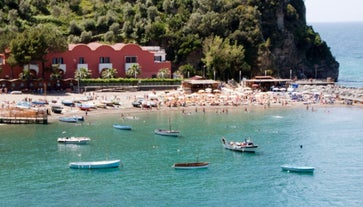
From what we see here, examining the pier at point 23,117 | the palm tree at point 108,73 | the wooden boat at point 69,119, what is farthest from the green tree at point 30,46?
the wooden boat at point 69,119

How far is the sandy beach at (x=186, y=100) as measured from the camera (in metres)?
98.9

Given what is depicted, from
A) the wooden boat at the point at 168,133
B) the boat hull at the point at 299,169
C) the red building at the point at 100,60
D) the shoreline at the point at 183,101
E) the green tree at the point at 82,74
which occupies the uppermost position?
the red building at the point at 100,60

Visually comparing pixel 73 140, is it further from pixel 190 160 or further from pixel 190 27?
pixel 190 27

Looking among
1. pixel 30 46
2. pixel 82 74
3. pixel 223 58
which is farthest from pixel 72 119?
pixel 223 58

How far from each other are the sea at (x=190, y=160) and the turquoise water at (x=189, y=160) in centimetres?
9

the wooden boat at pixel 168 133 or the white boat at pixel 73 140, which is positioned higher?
the wooden boat at pixel 168 133

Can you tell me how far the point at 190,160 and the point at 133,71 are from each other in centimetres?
4450

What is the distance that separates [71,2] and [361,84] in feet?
199

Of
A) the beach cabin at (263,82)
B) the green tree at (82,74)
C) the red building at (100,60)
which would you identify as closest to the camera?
the green tree at (82,74)

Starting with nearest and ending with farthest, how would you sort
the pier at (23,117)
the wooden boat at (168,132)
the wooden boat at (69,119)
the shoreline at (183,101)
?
the wooden boat at (168,132), the pier at (23,117), the wooden boat at (69,119), the shoreline at (183,101)

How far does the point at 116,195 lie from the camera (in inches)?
2317

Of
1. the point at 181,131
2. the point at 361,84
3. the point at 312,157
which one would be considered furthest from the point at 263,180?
the point at 361,84

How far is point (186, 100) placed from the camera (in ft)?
345

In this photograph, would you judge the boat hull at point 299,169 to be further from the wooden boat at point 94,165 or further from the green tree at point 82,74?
the green tree at point 82,74
